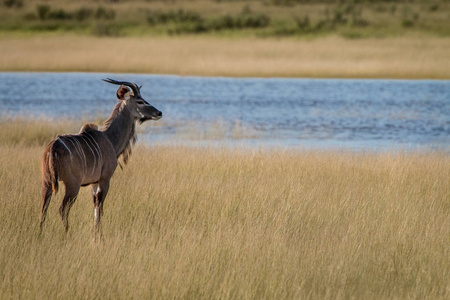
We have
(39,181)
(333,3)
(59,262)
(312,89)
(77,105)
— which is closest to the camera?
(59,262)

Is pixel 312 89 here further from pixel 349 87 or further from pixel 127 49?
pixel 127 49

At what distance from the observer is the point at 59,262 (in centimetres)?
566

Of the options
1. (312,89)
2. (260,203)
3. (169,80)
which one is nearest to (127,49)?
(169,80)

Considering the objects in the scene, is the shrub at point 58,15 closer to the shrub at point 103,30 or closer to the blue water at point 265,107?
the shrub at point 103,30

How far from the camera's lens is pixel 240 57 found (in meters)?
34.7

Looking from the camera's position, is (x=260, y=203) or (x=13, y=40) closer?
(x=260, y=203)

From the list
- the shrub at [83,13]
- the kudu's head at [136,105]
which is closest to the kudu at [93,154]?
the kudu's head at [136,105]

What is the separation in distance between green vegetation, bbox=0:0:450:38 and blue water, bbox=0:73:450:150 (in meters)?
12.4

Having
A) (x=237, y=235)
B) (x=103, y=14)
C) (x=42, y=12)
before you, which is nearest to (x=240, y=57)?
(x=103, y=14)

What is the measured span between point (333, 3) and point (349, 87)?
1339 inches

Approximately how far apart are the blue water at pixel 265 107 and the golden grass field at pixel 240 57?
741 mm

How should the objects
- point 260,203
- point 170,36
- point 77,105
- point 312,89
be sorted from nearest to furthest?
point 260,203, point 77,105, point 312,89, point 170,36

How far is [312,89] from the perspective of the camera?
92.9 feet

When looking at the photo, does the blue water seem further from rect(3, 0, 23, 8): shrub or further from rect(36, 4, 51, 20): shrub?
rect(3, 0, 23, 8): shrub
